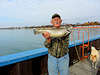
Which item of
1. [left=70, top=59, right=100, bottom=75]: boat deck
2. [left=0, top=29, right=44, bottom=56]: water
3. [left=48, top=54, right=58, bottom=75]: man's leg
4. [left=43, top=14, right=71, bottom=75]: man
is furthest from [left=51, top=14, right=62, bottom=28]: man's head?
[left=0, top=29, right=44, bottom=56]: water

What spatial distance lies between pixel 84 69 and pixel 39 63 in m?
2.08

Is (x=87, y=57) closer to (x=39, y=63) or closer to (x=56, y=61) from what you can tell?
(x=39, y=63)

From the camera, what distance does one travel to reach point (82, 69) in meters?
4.10

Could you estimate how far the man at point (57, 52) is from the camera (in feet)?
6.90

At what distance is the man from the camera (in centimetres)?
210

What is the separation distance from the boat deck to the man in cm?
191

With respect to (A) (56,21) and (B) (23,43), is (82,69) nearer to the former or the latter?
(A) (56,21)

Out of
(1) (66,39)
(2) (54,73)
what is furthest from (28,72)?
(1) (66,39)

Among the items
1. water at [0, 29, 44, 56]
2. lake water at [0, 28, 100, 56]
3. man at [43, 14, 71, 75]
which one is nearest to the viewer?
man at [43, 14, 71, 75]

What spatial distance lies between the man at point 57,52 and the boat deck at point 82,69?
1.91m

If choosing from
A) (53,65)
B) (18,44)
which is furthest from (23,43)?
(53,65)

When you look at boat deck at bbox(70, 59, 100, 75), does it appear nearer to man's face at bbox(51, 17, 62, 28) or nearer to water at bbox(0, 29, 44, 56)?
man's face at bbox(51, 17, 62, 28)

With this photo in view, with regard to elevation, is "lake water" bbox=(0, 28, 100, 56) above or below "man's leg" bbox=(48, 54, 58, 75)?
below

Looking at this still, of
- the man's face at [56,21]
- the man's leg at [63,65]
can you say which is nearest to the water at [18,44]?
the man's face at [56,21]
